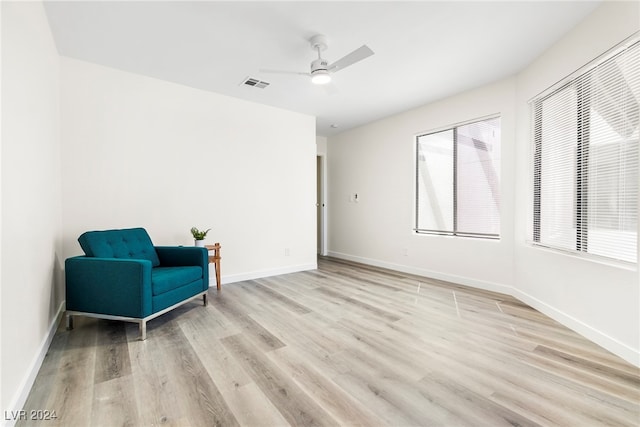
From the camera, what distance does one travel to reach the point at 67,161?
9.43 feet

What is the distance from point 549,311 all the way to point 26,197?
169 inches

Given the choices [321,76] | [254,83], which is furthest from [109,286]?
[254,83]

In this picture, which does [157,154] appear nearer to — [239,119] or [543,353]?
[239,119]

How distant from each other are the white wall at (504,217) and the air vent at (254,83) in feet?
7.63

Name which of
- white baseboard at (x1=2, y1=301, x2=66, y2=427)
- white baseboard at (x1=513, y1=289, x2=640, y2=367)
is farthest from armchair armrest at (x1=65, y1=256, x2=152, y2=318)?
white baseboard at (x1=513, y1=289, x2=640, y2=367)

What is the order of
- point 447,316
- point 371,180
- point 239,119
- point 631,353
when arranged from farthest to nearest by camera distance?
1. point 371,180
2. point 239,119
3. point 447,316
4. point 631,353

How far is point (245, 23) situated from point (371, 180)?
11.2ft

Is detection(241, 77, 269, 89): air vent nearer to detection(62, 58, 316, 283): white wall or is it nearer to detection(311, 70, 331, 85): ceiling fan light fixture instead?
detection(62, 58, 316, 283): white wall

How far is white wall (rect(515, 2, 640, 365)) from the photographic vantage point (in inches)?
77.7

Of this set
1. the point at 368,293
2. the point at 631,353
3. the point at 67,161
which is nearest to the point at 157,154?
the point at 67,161

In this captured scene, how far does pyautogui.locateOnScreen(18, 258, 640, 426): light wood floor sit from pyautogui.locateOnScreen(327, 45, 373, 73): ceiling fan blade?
2.32 metres

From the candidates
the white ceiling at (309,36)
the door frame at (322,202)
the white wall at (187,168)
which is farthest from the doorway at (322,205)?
the white ceiling at (309,36)

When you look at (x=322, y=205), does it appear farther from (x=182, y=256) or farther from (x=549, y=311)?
(x=549, y=311)

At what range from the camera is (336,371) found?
1.79m
